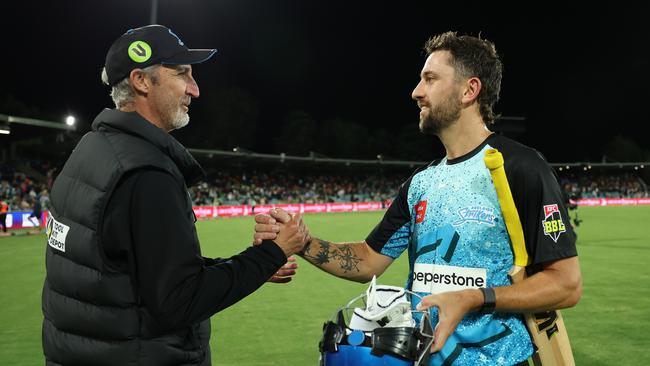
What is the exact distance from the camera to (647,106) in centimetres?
9431

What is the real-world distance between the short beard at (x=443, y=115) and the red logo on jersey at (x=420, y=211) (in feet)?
1.27

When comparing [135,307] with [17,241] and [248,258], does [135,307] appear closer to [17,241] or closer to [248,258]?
[248,258]

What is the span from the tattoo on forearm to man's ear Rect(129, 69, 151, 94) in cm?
130

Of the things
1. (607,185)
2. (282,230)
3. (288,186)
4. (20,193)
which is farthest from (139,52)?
(607,185)


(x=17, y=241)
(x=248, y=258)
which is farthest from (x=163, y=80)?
(x=17, y=241)

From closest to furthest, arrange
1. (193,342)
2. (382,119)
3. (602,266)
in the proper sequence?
(193,342)
(602,266)
(382,119)

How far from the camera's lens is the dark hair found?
2.67 m

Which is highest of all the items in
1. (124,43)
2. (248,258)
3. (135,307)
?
(124,43)

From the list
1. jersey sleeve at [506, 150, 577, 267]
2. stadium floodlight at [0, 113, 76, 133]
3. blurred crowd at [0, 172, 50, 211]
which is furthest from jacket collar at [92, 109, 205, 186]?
stadium floodlight at [0, 113, 76, 133]

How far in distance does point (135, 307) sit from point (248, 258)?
19.3 inches

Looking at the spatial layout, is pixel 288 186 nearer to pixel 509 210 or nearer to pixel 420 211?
pixel 420 211

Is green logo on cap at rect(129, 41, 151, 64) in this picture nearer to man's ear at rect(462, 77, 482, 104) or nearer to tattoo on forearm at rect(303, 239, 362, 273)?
tattoo on forearm at rect(303, 239, 362, 273)

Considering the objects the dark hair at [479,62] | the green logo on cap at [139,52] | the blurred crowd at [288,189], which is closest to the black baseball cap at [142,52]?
the green logo on cap at [139,52]

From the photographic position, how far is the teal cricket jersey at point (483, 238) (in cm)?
235
